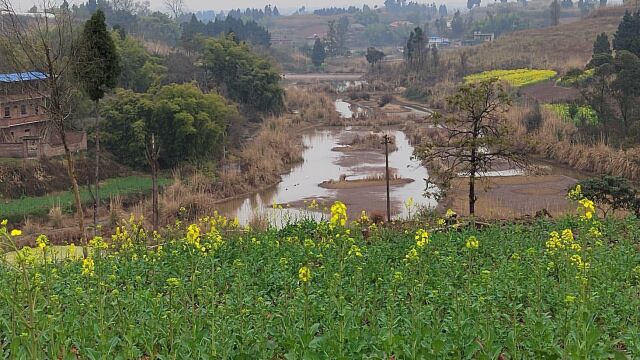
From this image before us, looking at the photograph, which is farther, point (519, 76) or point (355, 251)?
point (519, 76)

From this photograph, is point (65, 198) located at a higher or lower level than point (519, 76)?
lower

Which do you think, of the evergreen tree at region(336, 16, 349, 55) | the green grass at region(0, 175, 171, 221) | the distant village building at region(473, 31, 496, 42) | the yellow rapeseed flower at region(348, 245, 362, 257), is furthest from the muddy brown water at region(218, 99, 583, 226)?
the distant village building at region(473, 31, 496, 42)

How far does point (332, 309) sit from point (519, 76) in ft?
183

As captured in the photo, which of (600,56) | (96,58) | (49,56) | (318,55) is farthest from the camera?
(318,55)

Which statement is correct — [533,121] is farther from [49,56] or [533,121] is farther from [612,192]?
[49,56]

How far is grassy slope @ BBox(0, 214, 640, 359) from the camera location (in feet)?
16.1

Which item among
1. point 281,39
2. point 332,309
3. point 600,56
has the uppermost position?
point 281,39

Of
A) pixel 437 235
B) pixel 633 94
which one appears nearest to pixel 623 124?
pixel 633 94

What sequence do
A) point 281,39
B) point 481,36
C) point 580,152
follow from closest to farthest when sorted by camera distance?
point 580,152, point 481,36, point 281,39

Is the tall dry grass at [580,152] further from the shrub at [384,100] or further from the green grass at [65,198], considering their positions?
the shrub at [384,100]

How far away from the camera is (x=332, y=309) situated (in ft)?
18.7

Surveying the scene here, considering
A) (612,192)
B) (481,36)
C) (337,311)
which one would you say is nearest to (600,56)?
(612,192)

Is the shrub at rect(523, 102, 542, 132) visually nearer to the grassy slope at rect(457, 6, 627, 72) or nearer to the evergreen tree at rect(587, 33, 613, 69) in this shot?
the evergreen tree at rect(587, 33, 613, 69)

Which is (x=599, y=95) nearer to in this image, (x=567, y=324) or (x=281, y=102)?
(x=281, y=102)
